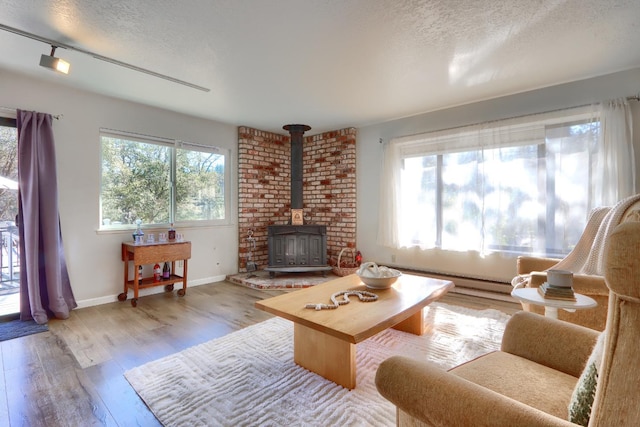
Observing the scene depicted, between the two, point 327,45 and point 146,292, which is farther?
point 146,292

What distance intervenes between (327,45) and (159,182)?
2.75m

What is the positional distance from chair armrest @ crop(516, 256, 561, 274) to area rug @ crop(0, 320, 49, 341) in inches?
163

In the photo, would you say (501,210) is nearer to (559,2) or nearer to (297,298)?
(559,2)

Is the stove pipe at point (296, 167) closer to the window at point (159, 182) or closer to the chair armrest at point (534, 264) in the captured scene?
the window at point (159, 182)

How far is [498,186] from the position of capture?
345 cm

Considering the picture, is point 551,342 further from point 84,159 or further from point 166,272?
point 84,159

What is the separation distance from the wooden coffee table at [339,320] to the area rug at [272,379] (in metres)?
0.09

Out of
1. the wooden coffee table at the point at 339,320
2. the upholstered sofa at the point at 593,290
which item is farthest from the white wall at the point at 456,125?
the wooden coffee table at the point at 339,320

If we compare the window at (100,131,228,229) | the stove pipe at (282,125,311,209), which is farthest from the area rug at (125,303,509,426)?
the stove pipe at (282,125,311,209)

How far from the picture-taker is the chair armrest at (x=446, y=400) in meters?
0.72

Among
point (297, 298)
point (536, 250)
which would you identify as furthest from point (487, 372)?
point (536, 250)

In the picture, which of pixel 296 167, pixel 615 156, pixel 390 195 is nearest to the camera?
pixel 615 156

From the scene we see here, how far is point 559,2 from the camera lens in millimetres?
1839

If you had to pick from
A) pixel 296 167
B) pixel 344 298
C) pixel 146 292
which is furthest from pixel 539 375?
pixel 296 167
